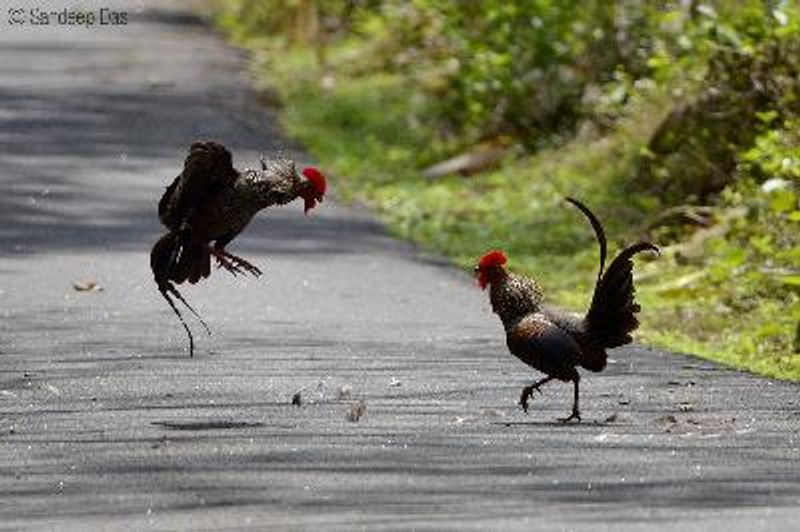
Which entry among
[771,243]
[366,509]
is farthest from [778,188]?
[366,509]

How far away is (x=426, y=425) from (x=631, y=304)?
3.45 ft

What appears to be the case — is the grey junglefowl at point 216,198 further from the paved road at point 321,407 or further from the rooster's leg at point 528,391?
the rooster's leg at point 528,391

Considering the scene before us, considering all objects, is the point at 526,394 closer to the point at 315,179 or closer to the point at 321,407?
the point at 321,407

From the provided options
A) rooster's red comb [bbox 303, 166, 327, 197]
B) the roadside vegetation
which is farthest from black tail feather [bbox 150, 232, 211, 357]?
the roadside vegetation

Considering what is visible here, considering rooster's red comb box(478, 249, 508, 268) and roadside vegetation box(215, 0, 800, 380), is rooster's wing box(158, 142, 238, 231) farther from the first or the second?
roadside vegetation box(215, 0, 800, 380)

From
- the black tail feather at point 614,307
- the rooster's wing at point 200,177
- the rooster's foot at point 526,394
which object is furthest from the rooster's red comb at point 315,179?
the black tail feather at point 614,307

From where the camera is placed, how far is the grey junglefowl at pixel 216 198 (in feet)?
40.3

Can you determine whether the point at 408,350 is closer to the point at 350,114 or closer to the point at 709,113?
the point at 709,113

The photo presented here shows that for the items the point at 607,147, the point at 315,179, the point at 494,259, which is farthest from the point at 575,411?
the point at 607,147

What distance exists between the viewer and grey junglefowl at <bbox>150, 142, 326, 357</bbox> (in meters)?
12.3

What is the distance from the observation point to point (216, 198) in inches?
487

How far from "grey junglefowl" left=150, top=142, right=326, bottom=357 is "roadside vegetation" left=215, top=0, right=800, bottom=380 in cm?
366

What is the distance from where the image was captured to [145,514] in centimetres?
927

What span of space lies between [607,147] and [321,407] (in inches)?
444
